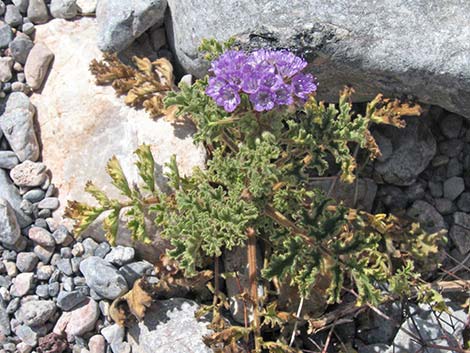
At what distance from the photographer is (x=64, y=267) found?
5199 millimetres

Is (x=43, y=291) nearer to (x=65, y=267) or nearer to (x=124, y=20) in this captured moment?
(x=65, y=267)

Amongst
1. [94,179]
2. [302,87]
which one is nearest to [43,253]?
[94,179]

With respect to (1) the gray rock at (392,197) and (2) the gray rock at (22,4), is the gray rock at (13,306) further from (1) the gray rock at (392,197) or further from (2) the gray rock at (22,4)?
(1) the gray rock at (392,197)

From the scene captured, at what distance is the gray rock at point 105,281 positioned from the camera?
5.09 metres

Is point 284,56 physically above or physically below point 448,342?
above

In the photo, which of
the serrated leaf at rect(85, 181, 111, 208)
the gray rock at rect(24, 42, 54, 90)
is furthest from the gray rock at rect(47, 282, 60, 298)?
the gray rock at rect(24, 42, 54, 90)

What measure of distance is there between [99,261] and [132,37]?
179 cm

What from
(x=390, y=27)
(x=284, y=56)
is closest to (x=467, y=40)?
(x=390, y=27)

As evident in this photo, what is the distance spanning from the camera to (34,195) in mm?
5414

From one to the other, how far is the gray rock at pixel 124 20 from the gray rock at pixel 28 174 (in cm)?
108

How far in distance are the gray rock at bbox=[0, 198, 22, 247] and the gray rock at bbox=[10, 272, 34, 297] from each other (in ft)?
0.81

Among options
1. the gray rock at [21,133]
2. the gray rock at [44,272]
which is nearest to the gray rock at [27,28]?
the gray rock at [21,133]

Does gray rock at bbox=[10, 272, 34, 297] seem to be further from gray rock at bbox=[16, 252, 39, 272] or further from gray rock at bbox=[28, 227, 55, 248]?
gray rock at bbox=[28, 227, 55, 248]

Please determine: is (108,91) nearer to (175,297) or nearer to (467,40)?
(175,297)
